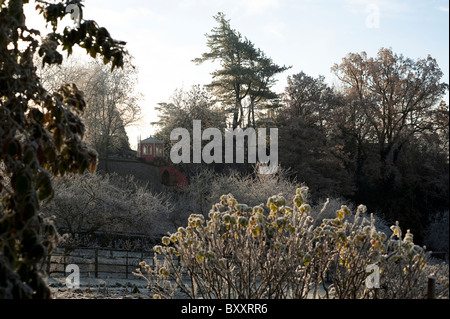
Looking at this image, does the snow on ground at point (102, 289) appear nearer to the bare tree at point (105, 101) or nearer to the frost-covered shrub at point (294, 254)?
the frost-covered shrub at point (294, 254)

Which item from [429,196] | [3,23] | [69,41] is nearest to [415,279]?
[69,41]

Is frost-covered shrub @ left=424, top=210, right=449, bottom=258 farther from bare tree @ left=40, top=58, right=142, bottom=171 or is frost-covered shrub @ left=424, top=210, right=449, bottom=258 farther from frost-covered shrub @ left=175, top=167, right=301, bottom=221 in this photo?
bare tree @ left=40, top=58, right=142, bottom=171

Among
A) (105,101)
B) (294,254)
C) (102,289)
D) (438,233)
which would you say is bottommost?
(438,233)

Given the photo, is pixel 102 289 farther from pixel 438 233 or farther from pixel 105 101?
pixel 105 101

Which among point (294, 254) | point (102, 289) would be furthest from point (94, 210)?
point (294, 254)

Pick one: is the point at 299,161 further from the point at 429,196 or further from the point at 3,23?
the point at 3,23

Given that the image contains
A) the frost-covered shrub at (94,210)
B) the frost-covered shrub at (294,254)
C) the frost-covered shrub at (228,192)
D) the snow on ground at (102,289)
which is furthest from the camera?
the frost-covered shrub at (228,192)

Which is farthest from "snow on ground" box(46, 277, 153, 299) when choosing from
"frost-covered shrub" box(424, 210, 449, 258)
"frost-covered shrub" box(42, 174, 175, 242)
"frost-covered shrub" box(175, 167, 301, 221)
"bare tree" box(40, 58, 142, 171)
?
"frost-covered shrub" box(424, 210, 449, 258)

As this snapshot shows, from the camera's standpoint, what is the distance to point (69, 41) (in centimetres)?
243

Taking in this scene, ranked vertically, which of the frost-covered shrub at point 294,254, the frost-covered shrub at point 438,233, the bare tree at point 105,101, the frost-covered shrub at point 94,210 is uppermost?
the bare tree at point 105,101

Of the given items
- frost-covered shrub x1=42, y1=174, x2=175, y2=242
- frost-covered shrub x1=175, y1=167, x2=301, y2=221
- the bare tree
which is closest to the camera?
frost-covered shrub x1=42, y1=174, x2=175, y2=242

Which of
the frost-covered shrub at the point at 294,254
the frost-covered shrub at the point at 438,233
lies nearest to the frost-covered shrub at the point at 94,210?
the frost-covered shrub at the point at 294,254

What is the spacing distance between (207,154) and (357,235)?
55.6ft

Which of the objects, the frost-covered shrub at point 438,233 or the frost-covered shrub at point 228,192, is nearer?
the frost-covered shrub at point 228,192
